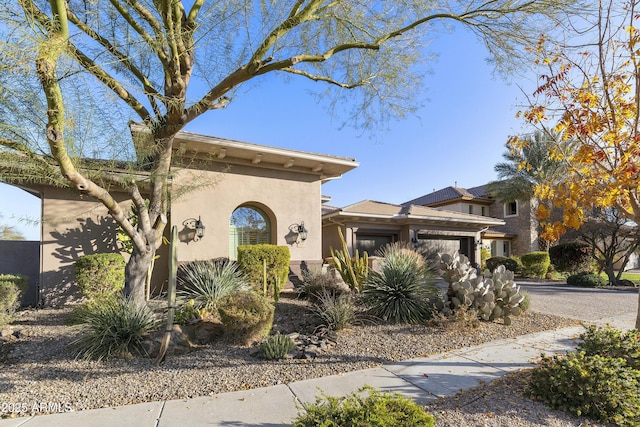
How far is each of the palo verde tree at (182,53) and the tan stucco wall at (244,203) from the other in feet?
7.79

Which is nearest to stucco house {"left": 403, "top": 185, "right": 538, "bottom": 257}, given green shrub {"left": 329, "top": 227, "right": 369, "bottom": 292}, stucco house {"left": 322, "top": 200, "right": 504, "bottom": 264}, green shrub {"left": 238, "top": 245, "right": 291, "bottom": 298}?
stucco house {"left": 322, "top": 200, "right": 504, "bottom": 264}

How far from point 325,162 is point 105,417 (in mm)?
9724

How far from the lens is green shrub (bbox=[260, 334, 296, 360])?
201 inches

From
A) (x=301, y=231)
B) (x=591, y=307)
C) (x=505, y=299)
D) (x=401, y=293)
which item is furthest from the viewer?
(x=301, y=231)

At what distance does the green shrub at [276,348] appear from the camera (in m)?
5.11

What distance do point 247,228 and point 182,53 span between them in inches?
262

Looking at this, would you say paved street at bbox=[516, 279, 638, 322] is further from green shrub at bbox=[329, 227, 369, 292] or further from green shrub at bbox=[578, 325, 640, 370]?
green shrub at bbox=[329, 227, 369, 292]

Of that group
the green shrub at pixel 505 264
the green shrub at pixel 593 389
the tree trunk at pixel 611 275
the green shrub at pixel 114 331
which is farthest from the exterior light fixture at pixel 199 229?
the tree trunk at pixel 611 275

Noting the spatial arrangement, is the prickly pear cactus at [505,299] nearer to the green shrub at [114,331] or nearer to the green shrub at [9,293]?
the green shrub at [114,331]

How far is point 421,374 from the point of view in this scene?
462 centimetres

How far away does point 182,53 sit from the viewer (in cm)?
602

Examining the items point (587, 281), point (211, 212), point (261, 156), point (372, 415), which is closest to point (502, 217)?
point (587, 281)

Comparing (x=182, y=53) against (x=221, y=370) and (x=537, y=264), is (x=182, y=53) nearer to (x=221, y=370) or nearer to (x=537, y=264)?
(x=221, y=370)

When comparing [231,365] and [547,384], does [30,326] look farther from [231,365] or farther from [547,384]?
[547,384]
